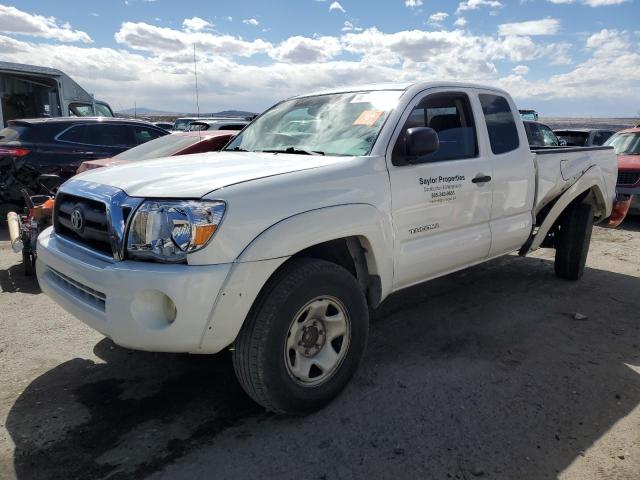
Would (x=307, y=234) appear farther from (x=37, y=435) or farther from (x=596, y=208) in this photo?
(x=596, y=208)

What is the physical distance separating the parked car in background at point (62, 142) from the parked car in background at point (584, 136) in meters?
12.8

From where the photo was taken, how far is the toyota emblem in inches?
115

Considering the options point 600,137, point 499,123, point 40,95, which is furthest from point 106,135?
point 600,137

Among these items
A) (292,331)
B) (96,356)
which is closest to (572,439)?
(292,331)

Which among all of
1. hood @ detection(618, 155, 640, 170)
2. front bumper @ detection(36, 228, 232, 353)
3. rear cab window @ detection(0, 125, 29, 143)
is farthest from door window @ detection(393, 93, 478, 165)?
rear cab window @ detection(0, 125, 29, 143)

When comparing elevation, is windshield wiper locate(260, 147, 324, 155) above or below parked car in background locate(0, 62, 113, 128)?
below

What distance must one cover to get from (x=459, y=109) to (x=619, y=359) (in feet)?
7.36

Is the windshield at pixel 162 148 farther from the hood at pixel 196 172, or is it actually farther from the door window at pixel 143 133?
the hood at pixel 196 172

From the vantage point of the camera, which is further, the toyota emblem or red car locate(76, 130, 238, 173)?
red car locate(76, 130, 238, 173)

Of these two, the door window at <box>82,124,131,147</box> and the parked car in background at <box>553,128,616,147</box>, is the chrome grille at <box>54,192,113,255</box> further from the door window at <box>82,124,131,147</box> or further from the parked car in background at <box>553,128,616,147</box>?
the parked car in background at <box>553,128,616,147</box>

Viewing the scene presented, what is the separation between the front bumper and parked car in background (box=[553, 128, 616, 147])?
1554 cm

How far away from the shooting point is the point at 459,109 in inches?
164

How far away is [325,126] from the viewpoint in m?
3.71

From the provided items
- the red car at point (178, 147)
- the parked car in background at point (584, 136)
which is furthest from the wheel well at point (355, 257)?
the parked car in background at point (584, 136)
